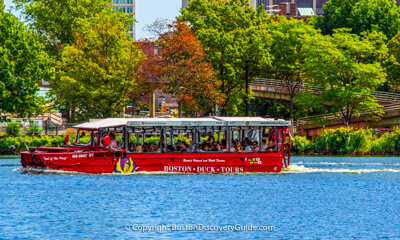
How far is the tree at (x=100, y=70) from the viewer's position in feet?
235

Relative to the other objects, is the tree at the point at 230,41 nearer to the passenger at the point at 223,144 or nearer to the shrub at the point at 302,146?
the shrub at the point at 302,146

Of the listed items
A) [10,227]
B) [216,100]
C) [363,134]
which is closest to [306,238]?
[10,227]

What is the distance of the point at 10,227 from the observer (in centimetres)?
2838

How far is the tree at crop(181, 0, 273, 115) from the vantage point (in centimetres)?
7850

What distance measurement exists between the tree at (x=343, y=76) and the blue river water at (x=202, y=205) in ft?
98.9

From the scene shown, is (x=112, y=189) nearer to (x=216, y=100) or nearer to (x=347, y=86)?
(x=216, y=100)

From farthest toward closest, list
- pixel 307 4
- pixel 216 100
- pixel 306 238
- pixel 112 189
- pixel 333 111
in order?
pixel 307 4 → pixel 333 111 → pixel 216 100 → pixel 112 189 → pixel 306 238

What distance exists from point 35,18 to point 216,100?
69.0 feet

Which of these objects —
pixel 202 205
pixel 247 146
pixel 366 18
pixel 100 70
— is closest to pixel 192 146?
pixel 247 146

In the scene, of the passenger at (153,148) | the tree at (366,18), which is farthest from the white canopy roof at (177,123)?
the tree at (366,18)

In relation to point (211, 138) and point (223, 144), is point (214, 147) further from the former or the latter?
point (211, 138)

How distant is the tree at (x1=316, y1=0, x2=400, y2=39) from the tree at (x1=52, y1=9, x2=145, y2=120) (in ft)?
105

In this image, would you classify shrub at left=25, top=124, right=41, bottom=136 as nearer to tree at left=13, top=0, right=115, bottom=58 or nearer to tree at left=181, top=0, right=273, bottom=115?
tree at left=13, top=0, right=115, bottom=58

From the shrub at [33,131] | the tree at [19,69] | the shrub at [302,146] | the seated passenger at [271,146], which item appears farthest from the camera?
the shrub at [33,131]
